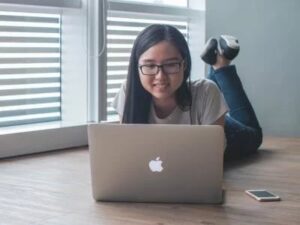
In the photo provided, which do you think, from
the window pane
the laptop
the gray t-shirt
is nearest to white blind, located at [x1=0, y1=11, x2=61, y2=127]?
the window pane

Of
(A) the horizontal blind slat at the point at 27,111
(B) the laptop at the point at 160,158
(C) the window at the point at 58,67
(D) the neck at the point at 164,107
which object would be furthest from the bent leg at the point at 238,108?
(B) the laptop at the point at 160,158

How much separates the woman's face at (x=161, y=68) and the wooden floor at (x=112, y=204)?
1.47 ft

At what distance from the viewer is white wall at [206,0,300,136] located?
13.4ft

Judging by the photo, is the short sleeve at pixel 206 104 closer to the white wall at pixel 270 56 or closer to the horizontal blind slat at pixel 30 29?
the horizontal blind slat at pixel 30 29

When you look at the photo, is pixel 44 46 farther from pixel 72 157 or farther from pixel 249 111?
pixel 249 111

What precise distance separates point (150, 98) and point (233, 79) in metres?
1.04

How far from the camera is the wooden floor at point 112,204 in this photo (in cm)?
207

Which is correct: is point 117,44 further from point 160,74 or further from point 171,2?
point 160,74

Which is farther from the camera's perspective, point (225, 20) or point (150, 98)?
point (225, 20)

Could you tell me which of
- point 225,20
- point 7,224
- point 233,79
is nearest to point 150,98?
point 7,224

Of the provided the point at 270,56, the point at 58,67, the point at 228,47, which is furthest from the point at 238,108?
the point at 58,67

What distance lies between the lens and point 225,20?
4.37m

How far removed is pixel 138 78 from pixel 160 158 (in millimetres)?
426

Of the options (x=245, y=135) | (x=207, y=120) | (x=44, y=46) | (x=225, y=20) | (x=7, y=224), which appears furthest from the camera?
(x=225, y=20)
